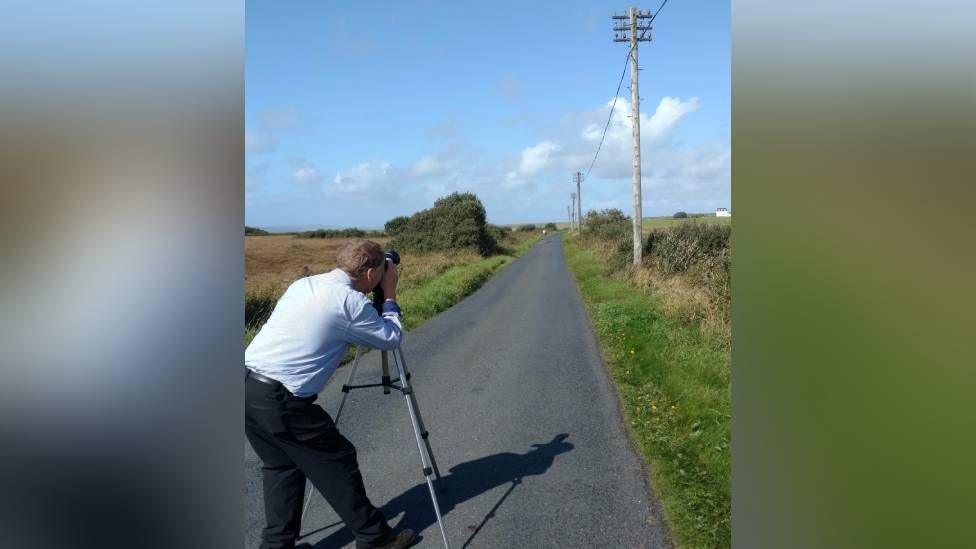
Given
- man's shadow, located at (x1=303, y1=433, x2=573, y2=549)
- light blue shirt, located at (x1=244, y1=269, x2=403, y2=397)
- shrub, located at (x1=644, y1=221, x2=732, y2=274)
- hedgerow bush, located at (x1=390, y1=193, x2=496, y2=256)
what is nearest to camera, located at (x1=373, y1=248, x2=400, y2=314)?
light blue shirt, located at (x1=244, y1=269, x2=403, y2=397)

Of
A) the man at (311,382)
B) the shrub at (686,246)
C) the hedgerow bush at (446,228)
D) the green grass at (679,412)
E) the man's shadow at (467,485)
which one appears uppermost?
the hedgerow bush at (446,228)

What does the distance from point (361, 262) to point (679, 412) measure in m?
3.75

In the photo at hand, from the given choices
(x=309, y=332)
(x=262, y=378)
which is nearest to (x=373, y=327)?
(x=309, y=332)

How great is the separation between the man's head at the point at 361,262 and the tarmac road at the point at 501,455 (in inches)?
63.1

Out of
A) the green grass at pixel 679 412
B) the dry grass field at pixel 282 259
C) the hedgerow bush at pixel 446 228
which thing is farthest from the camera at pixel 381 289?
the hedgerow bush at pixel 446 228

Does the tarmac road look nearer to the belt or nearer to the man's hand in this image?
the belt

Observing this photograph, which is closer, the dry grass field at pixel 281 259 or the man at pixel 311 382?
the man at pixel 311 382

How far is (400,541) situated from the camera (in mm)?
3275

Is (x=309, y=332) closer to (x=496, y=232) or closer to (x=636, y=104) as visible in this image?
(x=636, y=104)

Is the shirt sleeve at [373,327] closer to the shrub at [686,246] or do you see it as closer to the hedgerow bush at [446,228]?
the shrub at [686,246]

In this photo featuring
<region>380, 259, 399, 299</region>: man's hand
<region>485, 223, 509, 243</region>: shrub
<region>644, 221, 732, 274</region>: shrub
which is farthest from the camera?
<region>485, 223, 509, 243</region>: shrub

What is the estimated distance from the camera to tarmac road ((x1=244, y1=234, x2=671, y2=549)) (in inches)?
139

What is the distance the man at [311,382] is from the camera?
2727 millimetres
